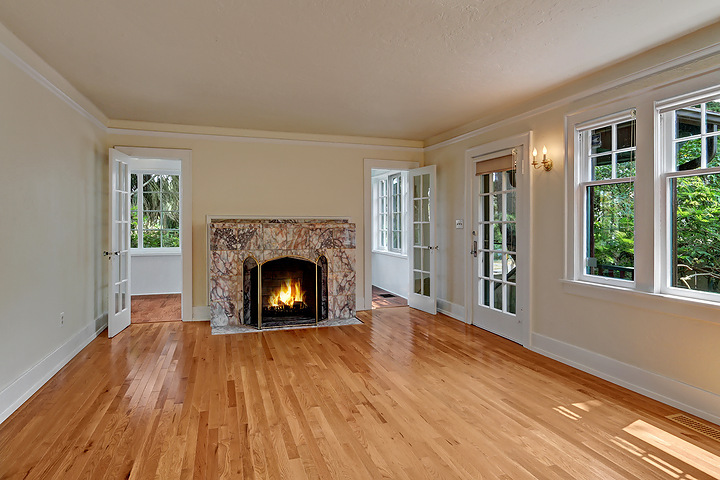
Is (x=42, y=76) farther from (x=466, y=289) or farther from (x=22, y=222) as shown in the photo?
(x=466, y=289)

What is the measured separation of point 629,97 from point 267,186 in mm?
4267

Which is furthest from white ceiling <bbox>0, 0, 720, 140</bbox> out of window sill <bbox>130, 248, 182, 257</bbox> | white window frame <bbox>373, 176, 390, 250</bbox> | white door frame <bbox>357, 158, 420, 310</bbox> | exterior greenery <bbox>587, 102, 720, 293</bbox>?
white window frame <bbox>373, 176, 390, 250</bbox>

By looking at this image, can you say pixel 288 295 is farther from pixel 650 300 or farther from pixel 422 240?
pixel 650 300

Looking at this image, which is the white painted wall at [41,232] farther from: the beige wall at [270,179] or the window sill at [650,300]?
the window sill at [650,300]

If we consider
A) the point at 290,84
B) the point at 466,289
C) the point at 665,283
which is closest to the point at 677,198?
the point at 665,283

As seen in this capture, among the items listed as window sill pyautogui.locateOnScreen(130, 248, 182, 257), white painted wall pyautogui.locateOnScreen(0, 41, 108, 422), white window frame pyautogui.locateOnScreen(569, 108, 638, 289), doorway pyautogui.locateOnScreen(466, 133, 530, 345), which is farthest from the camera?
window sill pyautogui.locateOnScreen(130, 248, 182, 257)

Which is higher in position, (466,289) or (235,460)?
(466,289)

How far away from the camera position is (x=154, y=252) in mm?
8086

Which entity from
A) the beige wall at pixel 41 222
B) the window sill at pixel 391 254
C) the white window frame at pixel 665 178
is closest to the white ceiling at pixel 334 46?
the beige wall at pixel 41 222

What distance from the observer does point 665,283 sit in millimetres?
3164

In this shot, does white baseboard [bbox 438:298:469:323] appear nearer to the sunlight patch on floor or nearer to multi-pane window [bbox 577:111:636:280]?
multi-pane window [bbox 577:111:636:280]

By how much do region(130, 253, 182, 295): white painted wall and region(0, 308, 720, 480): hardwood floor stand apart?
12.5ft

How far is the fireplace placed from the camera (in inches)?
217

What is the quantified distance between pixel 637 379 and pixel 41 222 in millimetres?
4802
